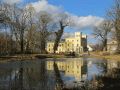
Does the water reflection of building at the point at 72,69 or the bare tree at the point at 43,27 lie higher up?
the bare tree at the point at 43,27

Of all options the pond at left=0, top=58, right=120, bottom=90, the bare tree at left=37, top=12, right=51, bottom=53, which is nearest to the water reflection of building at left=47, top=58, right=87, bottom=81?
the pond at left=0, top=58, right=120, bottom=90

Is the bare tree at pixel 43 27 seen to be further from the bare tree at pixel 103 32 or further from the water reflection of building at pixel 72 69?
the water reflection of building at pixel 72 69

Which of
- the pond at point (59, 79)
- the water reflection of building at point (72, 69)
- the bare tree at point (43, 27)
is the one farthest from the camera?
the bare tree at point (43, 27)

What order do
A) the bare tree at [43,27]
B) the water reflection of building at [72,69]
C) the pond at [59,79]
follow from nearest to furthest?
the pond at [59,79] → the water reflection of building at [72,69] → the bare tree at [43,27]

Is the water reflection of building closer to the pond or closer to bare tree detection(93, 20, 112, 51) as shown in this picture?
the pond

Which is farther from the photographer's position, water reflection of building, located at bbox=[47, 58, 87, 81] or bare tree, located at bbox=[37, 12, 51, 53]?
bare tree, located at bbox=[37, 12, 51, 53]

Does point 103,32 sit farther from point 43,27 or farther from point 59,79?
point 59,79

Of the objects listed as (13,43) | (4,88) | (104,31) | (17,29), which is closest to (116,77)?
(4,88)

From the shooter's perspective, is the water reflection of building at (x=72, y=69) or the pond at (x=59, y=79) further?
the water reflection of building at (x=72, y=69)

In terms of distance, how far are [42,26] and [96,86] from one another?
320ft

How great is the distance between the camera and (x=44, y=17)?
370ft

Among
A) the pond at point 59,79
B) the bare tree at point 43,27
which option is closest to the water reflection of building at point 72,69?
the pond at point 59,79

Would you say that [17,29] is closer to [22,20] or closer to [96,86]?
[22,20]

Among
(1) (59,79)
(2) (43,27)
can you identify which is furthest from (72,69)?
(2) (43,27)
